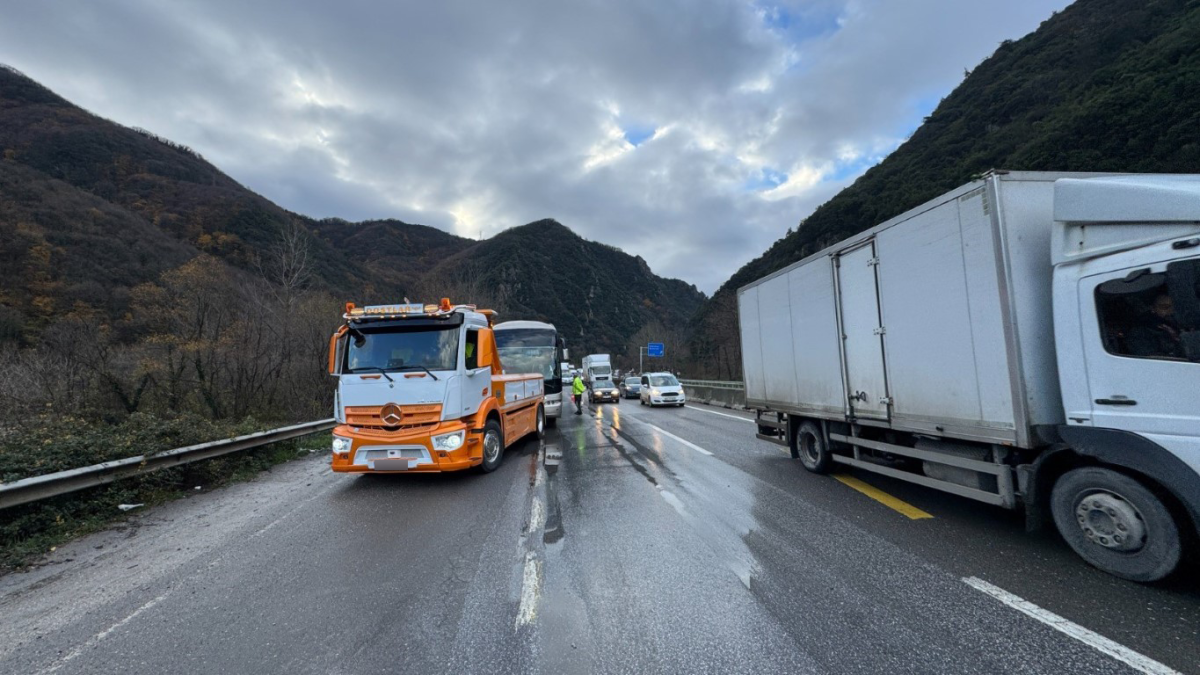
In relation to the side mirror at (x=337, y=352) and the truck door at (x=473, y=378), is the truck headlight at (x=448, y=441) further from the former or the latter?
the side mirror at (x=337, y=352)

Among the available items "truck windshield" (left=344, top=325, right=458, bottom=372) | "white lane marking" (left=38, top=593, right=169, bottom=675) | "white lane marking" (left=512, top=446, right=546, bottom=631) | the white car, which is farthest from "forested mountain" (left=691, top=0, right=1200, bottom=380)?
"white lane marking" (left=38, top=593, right=169, bottom=675)

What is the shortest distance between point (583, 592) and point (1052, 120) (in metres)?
49.4

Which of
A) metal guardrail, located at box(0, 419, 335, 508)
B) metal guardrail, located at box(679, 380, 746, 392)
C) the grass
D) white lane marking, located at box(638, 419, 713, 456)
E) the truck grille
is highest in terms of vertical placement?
the truck grille

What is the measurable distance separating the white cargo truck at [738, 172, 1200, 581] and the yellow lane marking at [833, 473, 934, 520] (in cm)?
35

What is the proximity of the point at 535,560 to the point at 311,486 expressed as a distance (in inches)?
197

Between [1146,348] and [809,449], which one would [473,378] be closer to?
[809,449]

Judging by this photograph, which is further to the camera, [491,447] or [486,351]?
[486,351]

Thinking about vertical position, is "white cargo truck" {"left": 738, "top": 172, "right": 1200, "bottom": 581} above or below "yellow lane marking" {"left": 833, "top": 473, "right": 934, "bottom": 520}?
above

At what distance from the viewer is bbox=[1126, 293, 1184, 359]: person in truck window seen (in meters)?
3.15

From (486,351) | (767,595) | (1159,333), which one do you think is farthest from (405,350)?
(1159,333)

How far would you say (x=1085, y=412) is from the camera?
3.56 meters

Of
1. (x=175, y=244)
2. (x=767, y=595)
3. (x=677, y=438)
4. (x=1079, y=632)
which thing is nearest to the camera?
(x=1079, y=632)

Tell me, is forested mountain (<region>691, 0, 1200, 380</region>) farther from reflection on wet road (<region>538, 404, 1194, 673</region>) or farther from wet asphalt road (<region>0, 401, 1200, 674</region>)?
wet asphalt road (<region>0, 401, 1200, 674</region>)

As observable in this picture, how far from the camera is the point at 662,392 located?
22.6 m
